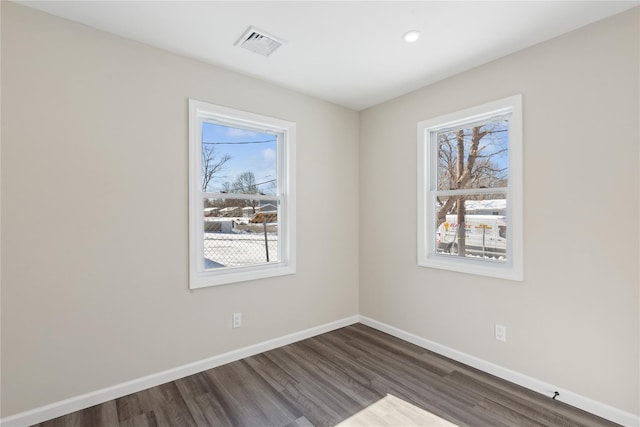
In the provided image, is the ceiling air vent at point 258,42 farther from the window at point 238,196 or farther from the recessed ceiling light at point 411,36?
the recessed ceiling light at point 411,36

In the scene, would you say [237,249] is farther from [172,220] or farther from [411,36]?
[411,36]

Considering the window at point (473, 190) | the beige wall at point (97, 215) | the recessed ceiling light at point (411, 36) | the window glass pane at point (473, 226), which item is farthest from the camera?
the window glass pane at point (473, 226)

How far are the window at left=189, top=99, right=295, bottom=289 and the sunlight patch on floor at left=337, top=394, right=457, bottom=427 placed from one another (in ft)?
4.86

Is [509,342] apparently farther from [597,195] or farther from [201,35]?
[201,35]

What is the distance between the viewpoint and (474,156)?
2.84 m

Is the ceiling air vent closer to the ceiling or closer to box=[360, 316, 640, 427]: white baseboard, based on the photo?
the ceiling

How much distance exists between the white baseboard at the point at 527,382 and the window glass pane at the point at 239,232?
170cm

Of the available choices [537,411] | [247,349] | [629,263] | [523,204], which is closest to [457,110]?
[523,204]

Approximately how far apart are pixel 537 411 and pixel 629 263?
3.79ft

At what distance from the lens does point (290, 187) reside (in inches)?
127

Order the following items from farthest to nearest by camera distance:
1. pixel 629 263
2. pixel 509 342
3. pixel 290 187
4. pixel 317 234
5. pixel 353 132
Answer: pixel 353 132 → pixel 317 234 → pixel 290 187 → pixel 509 342 → pixel 629 263

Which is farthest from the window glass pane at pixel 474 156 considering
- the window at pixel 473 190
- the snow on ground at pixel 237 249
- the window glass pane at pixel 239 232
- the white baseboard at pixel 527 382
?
the snow on ground at pixel 237 249

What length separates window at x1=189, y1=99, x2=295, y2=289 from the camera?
2.64 m

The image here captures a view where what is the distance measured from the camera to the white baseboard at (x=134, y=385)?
6.31ft
